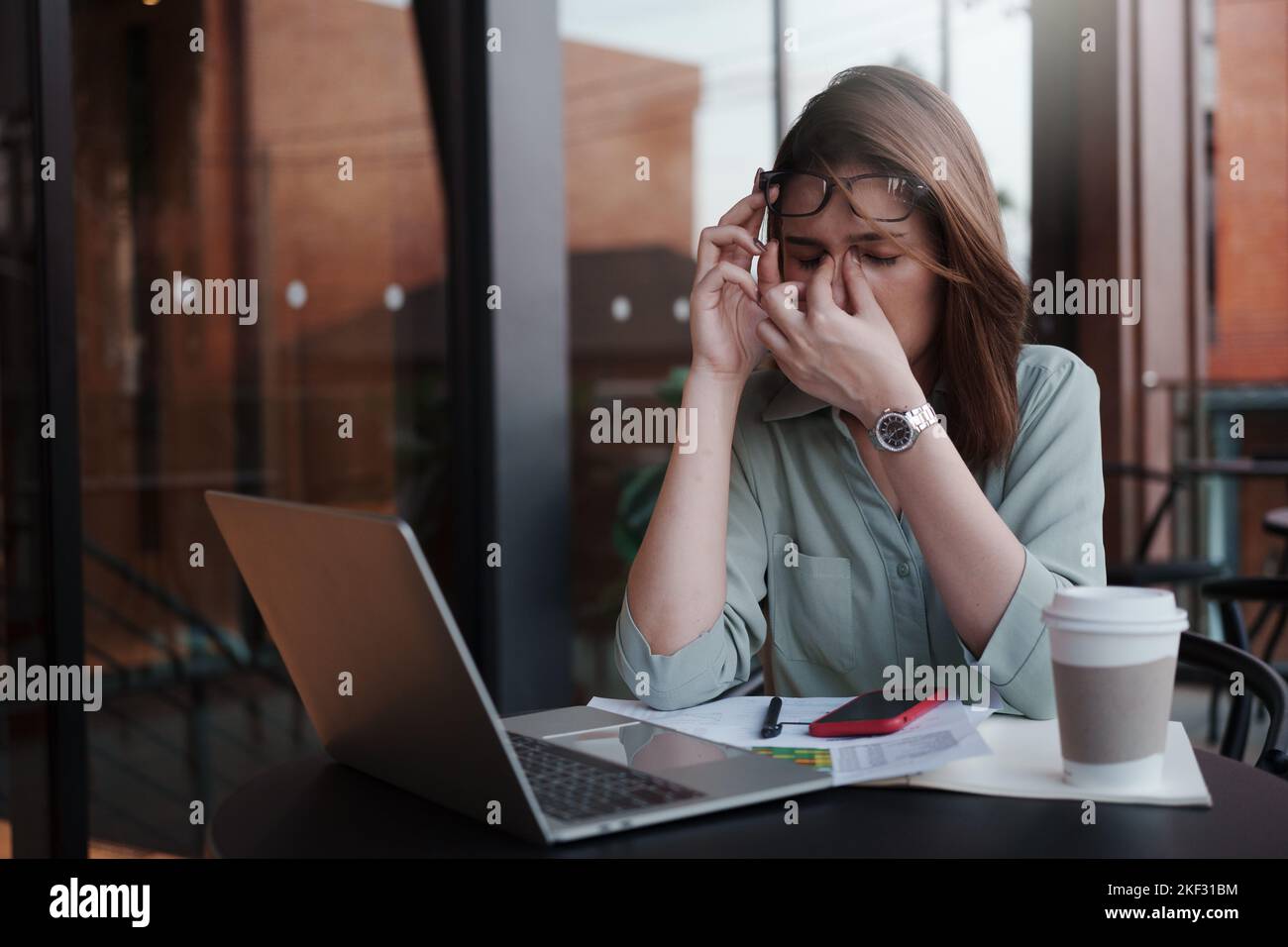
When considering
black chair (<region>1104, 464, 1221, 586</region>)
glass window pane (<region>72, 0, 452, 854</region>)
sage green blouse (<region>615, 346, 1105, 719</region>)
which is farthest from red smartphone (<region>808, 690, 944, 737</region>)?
glass window pane (<region>72, 0, 452, 854</region>)

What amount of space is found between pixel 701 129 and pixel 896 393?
121 inches

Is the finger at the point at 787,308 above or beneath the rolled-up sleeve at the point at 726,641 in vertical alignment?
above

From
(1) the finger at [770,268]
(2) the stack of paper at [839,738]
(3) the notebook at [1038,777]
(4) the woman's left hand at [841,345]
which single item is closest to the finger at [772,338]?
(4) the woman's left hand at [841,345]

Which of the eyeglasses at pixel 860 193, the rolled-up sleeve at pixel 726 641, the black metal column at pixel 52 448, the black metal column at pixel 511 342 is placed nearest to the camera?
the rolled-up sleeve at pixel 726 641

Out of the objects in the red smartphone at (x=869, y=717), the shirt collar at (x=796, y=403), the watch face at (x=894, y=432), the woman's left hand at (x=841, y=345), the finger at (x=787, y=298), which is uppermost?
the finger at (x=787, y=298)

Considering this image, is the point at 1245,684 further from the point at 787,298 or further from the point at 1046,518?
the point at 787,298

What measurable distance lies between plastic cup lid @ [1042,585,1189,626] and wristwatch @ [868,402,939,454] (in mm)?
366

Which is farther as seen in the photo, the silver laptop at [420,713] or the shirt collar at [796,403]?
the shirt collar at [796,403]

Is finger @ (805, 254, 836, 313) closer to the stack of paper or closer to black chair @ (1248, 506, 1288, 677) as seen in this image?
the stack of paper

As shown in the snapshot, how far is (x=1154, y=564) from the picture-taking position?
12.6ft

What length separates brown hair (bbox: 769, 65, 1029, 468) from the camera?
140 cm

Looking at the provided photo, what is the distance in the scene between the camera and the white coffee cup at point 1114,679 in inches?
33.0

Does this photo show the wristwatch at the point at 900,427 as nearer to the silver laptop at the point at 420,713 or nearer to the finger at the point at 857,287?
the finger at the point at 857,287

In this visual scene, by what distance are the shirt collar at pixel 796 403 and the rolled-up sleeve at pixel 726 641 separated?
0.18 feet
